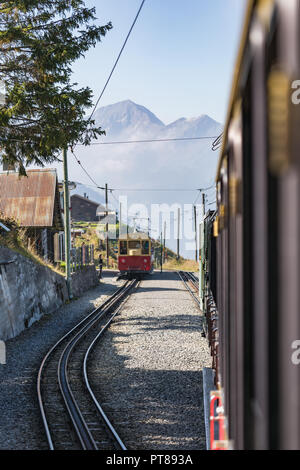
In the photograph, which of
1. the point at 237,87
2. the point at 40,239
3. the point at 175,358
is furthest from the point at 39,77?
the point at 40,239

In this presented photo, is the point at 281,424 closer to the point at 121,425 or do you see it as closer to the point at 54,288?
the point at 121,425

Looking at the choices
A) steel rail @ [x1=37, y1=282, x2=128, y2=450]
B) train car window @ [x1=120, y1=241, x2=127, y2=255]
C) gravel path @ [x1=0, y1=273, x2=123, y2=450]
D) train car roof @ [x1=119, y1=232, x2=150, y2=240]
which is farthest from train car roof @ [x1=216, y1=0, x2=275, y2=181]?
train car window @ [x1=120, y1=241, x2=127, y2=255]

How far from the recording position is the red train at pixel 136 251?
33.9 m

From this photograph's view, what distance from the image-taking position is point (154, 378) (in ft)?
34.8

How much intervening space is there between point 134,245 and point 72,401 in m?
24.9

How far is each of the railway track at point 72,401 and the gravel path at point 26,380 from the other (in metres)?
0.20

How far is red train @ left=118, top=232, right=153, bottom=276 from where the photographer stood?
111ft

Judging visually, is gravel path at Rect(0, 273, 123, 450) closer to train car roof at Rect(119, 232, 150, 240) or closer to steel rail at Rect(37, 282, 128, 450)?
steel rail at Rect(37, 282, 128, 450)

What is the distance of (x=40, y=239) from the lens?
32.8 metres

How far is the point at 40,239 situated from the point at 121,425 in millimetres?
25916

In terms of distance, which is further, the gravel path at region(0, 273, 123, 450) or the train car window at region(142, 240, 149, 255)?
the train car window at region(142, 240, 149, 255)

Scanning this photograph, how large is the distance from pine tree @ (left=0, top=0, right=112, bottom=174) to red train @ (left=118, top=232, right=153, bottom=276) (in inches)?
728

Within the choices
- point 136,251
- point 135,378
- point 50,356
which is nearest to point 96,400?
point 135,378

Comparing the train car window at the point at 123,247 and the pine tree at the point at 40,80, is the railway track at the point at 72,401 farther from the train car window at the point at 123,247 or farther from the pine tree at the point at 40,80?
the train car window at the point at 123,247
